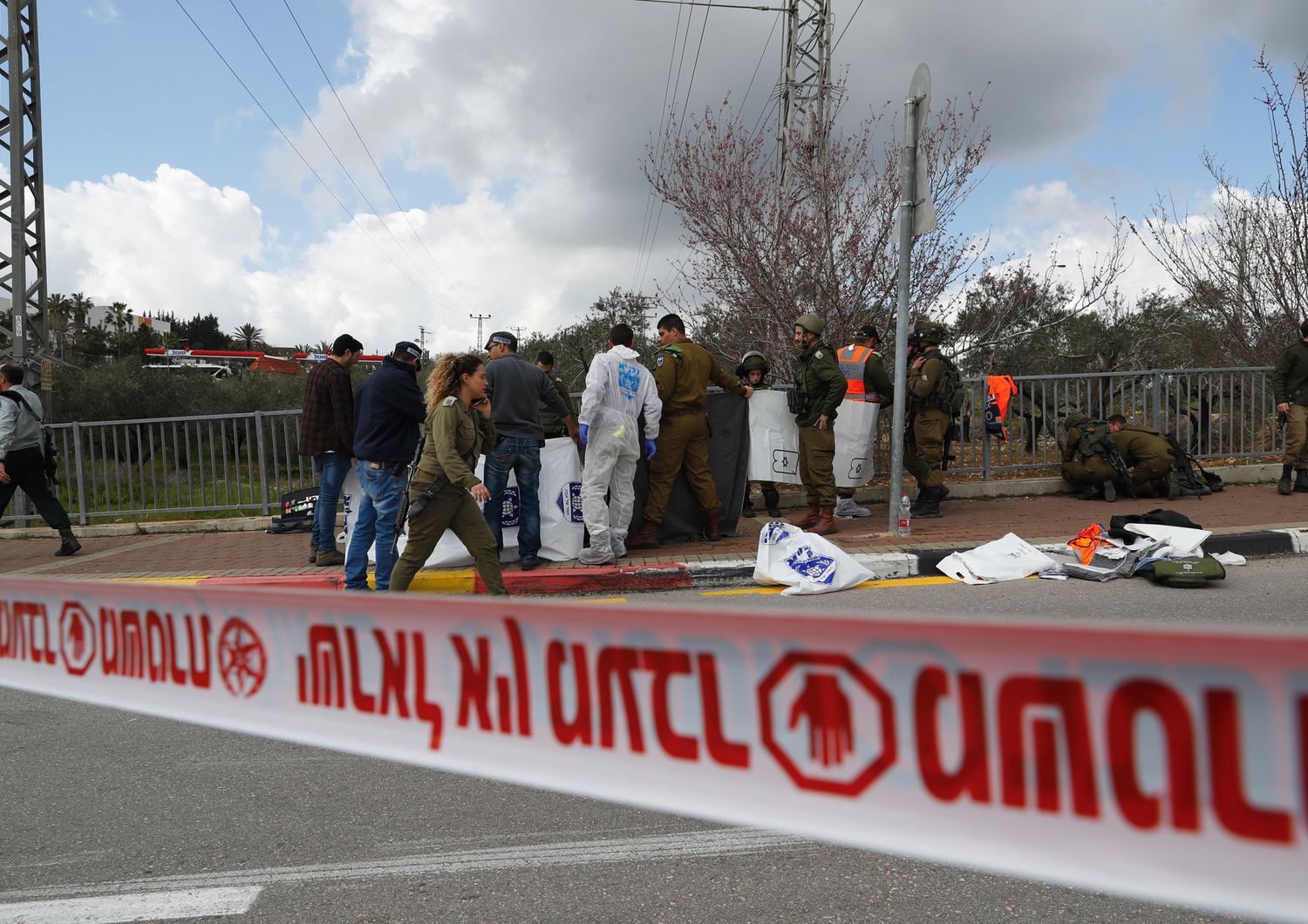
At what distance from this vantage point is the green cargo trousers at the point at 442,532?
559cm

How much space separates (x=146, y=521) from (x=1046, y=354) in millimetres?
20517

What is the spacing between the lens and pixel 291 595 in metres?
1.84

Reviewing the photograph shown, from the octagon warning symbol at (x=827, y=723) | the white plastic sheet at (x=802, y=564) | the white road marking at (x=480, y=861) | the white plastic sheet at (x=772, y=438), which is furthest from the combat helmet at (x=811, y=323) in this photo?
the octagon warning symbol at (x=827, y=723)

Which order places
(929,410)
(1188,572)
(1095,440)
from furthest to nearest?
(1095,440)
(929,410)
(1188,572)

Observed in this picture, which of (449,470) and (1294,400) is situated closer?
(449,470)

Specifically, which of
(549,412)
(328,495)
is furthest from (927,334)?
(328,495)

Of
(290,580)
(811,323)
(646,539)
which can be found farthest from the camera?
(811,323)

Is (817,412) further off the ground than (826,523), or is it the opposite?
(817,412)

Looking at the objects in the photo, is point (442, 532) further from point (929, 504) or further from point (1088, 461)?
point (1088, 461)

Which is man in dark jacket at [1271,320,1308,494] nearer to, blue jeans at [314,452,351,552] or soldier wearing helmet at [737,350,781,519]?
soldier wearing helmet at [737,350,781,519]

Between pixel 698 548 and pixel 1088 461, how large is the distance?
4744 millimetres

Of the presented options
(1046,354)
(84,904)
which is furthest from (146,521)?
(1046,354)

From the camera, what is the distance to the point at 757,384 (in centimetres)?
894

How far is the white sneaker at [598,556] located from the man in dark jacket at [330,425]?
83.0 inches
